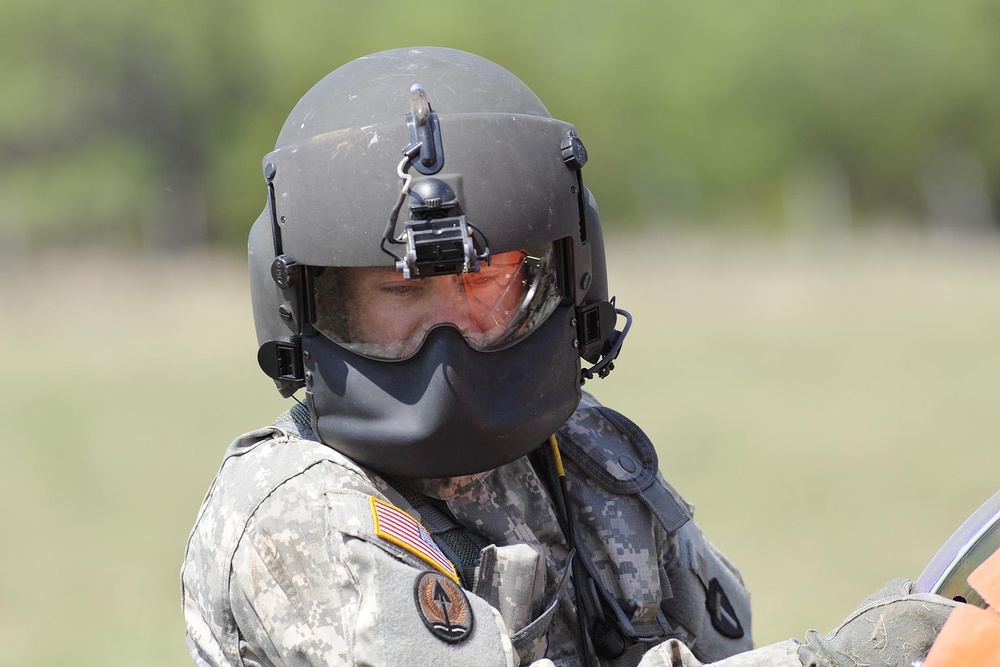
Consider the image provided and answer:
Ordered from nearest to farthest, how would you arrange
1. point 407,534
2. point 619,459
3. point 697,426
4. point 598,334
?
1. point 407,534
2. point 598,334
3. point 619,459
4. point 697,426

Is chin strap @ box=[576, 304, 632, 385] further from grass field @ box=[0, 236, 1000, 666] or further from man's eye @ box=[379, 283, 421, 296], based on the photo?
grass field @ box=[0, 236, 1000, 666]

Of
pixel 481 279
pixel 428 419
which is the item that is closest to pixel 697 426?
pixel 481 279

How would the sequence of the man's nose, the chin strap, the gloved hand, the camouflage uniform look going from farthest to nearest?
1. the chin strap
2. the man's nose
3. the camouflage uniform
4. the gloved hand

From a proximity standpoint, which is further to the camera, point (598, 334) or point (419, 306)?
point (598, 334)

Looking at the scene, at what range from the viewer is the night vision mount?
210 centimetres

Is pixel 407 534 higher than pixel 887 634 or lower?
higher

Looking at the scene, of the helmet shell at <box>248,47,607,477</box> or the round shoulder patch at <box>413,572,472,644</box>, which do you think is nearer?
the round shoulder patch at <box>413,572,472,644</box>

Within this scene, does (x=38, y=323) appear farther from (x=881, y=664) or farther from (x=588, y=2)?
(x=588, y=2)

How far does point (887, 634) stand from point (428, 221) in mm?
1035

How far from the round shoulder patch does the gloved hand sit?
567 mm

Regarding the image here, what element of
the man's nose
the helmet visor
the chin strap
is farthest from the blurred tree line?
the man's nose

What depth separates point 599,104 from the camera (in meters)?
32.5

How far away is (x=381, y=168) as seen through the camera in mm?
2191

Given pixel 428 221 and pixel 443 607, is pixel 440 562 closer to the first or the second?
pixel 443 607
